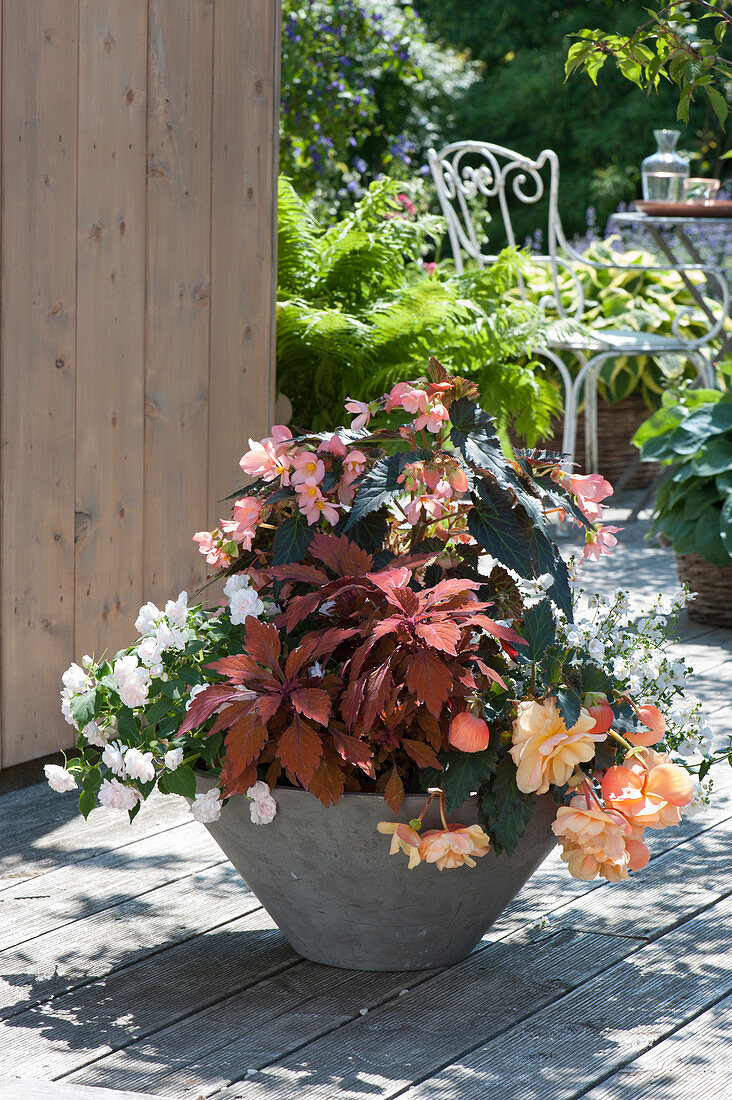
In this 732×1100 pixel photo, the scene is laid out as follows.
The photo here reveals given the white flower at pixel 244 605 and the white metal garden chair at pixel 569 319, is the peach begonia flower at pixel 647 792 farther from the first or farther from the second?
the white metal garden chair at pixel 569 319

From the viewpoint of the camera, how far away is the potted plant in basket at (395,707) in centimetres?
164

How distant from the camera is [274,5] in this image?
2959mm

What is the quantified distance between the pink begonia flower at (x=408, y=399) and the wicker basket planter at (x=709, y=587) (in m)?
2.37

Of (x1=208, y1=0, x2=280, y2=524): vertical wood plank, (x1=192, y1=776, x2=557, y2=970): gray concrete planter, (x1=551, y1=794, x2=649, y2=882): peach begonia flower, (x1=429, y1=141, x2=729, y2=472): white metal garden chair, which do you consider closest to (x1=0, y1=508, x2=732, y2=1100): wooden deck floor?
(x1=192, y1=776, x2=557, y2=970): gray concrete planter

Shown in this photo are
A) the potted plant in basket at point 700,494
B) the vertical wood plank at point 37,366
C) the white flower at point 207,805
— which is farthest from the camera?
the potted plant in basket at point 700,494

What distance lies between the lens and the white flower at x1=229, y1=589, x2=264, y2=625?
1.81m

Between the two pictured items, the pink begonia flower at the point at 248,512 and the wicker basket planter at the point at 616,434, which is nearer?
the pink begonia flower at the point at 248,512

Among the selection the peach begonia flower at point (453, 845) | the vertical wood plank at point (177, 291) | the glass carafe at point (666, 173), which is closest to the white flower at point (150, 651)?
the peach begonia flower at point (453, 845)

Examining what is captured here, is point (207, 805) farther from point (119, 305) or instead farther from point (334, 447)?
point (119, 305)

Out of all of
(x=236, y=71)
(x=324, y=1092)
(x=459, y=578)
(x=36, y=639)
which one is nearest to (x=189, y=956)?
(x=324, y=1092)

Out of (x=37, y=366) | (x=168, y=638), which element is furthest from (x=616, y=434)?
(x=168, y=638)

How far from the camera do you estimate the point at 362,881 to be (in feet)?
5.70

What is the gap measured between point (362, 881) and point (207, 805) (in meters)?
0.23

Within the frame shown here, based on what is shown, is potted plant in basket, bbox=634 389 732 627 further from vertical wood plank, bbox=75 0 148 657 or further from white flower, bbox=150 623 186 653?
white flower, bbox=150 623 186 653
